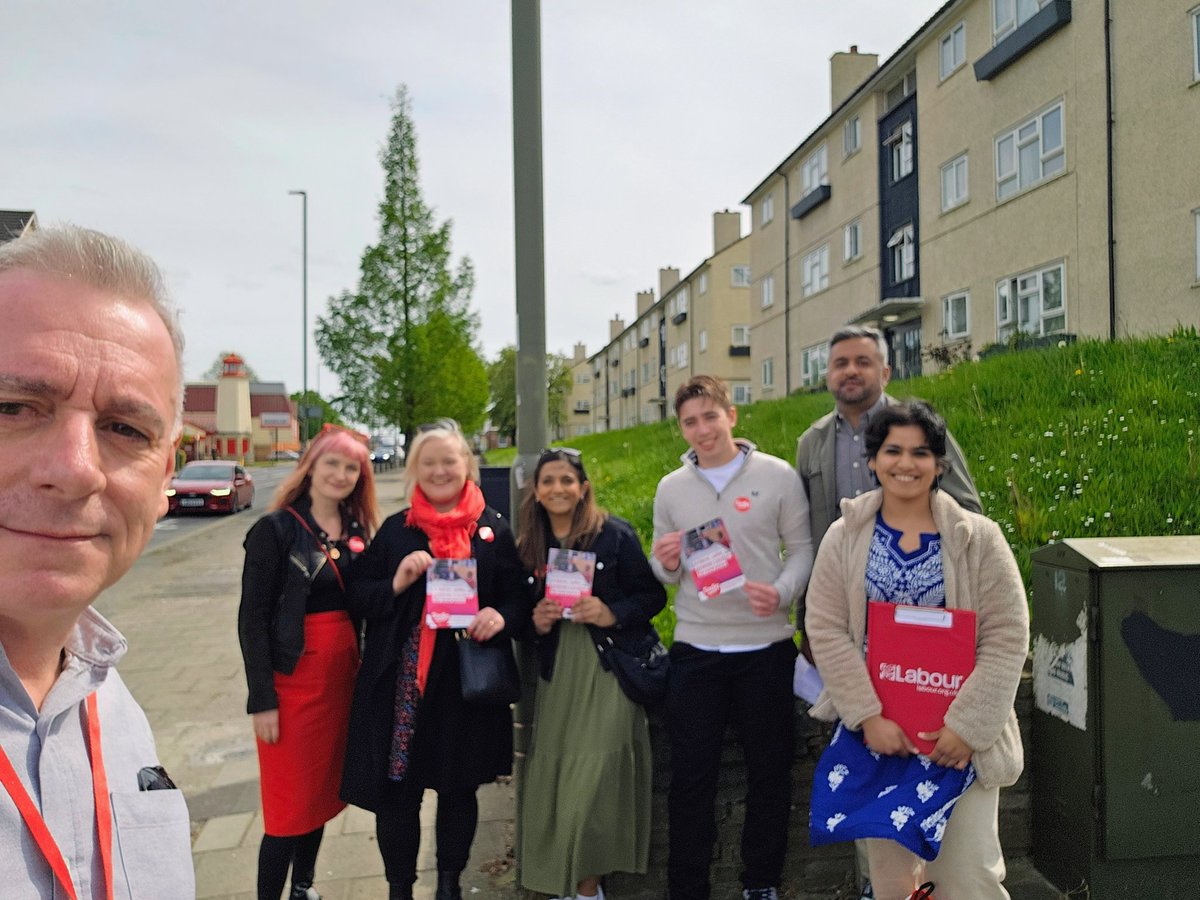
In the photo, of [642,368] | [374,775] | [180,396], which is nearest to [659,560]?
[374,775]

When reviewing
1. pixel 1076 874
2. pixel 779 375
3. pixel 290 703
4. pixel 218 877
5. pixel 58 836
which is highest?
pixel 779 375

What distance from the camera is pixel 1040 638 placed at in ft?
12.2

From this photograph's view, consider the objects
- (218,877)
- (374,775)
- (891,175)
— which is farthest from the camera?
(891,175)

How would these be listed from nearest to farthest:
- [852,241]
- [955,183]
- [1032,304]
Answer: [1032,304] → [955,183] → [852,241]

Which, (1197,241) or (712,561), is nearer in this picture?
(712,561)

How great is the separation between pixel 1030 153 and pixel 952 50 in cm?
502

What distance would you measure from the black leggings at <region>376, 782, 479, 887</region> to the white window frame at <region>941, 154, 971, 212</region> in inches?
874

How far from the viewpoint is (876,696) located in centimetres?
291

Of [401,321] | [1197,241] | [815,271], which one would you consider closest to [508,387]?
[815,271]

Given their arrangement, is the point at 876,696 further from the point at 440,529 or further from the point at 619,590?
the point at 440,529

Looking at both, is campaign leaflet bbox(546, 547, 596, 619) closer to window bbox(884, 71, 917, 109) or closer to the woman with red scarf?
the woman with red scarf

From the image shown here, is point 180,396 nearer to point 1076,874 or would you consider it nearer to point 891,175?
point 1076,874

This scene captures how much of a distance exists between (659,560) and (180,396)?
2.52 meters

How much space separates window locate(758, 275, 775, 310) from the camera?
1377 inches
